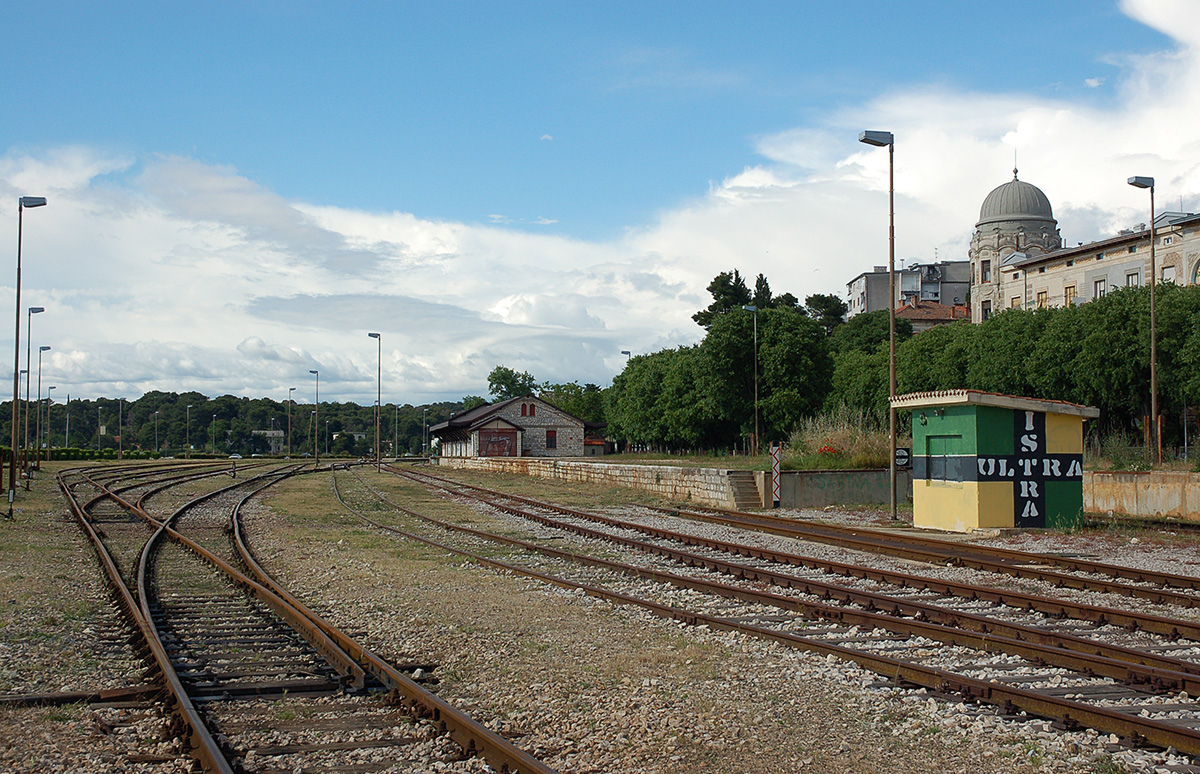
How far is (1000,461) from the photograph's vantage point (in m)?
18.5

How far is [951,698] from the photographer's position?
6.86m

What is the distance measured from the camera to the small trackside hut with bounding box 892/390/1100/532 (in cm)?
1831

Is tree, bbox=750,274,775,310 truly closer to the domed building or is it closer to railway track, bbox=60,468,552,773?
the domed building

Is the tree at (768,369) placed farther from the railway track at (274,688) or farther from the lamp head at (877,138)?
the railway track at (274,688)

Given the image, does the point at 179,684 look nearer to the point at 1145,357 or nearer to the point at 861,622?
the point at 861,622

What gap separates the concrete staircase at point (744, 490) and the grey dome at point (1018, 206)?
70.4 m

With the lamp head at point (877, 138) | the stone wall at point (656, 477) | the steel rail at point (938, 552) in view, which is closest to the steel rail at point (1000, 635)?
the steel rail at point (938, 552)

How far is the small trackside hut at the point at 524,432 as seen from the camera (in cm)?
7600

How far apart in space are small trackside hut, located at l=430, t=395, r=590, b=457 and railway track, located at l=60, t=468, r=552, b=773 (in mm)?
62458

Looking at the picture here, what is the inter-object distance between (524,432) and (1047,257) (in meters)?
43.8

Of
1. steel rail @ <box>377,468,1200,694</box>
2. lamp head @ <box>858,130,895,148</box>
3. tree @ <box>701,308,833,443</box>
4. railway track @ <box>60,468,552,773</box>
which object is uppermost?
lamp head @ <box>858,130,895,148</box>

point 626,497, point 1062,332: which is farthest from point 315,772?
point 1062,332

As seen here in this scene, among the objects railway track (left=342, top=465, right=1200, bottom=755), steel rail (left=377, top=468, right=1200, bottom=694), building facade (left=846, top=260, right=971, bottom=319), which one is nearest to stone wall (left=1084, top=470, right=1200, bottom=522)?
railway track (left=342, top=465, right=1200, bottom=755)

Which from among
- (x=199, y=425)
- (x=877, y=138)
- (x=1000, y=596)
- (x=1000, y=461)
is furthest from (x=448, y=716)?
(x=199, y=425)
